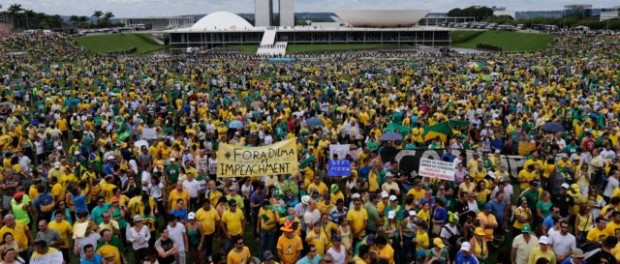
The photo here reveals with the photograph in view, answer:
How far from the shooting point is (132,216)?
8.09 metres

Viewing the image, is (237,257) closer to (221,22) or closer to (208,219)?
(208,219)

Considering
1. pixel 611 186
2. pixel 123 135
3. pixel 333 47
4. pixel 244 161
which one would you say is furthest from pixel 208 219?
pixel 333 47

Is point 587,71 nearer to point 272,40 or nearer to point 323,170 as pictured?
point 323,170

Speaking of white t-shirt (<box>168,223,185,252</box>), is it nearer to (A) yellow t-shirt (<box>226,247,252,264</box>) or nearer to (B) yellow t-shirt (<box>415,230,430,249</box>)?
(A) yellow t-shirt (<box>226,247,252,264</box>)

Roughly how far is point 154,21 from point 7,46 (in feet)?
337

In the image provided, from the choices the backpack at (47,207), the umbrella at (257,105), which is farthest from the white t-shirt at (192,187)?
the umbrella at (257,105)

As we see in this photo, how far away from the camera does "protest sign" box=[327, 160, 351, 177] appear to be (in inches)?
412

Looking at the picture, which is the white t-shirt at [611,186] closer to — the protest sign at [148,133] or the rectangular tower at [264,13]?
the protest sign at [148,133]

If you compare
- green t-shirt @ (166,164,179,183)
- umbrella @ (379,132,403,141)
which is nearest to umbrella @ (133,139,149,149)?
green t-shirt @ (166,164,179,183)

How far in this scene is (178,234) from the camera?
24.0 feet

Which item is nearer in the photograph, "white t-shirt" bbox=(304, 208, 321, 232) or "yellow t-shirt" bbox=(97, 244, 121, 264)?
"yellow t-shirt" bbox=(97, 244, 121, 264)

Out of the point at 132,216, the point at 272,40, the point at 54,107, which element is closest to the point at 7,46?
the point at 272,40

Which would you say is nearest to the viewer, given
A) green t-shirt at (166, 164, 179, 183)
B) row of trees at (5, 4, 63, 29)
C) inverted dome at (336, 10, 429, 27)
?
green t-shirt at (166, 164, 179, 183)

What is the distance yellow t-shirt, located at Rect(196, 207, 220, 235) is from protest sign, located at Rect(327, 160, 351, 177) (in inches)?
123
